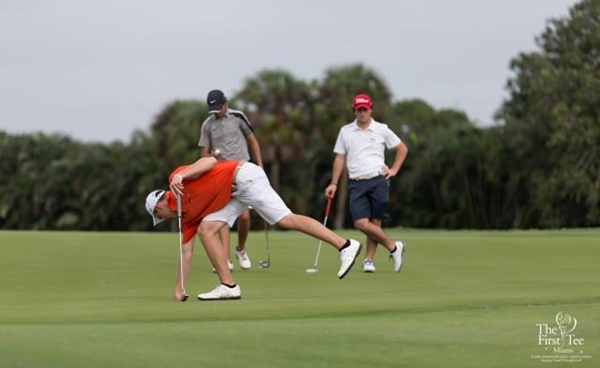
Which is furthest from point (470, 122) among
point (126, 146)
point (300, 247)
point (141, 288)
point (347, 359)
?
point (347, 359)

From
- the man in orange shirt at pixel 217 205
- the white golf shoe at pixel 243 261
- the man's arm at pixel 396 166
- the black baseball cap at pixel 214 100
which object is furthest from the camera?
the white golf shoe at pixel 243 261

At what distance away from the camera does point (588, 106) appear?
249ft

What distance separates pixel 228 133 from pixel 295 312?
682 cm

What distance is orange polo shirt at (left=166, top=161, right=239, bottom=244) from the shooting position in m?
12.9

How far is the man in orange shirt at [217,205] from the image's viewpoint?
12.9 metres

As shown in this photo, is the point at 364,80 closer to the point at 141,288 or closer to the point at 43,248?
the point at 43,248

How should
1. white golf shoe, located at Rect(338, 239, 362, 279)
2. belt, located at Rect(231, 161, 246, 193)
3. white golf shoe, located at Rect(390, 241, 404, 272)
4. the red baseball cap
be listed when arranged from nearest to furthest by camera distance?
1. belt, located at Rect(231, 161, 246, 193)
2. white golf shoe, located at Rect(338, 239, 362, 279)
3. white golf shoe, located at Rect(390, 241, 404, 272)
4. the red baseball cap

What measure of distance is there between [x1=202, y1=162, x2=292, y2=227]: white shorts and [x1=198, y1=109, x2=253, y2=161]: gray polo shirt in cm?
427

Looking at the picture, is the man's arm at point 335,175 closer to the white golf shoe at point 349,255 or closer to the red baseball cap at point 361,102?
the red baseball cap at point 361,102

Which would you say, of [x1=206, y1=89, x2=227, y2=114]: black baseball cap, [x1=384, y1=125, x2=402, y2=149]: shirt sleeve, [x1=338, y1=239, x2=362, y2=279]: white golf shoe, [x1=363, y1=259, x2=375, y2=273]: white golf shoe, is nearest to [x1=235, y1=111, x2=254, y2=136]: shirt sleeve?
[x1=206, y1=89, x2=227, y2=114]: black baseball cap

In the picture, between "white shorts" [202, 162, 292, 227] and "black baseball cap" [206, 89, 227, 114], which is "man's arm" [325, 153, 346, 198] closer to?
"black baseball cap" [206, 89, 227, 114]

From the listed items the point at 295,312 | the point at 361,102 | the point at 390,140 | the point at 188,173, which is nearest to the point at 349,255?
the point at 188,173

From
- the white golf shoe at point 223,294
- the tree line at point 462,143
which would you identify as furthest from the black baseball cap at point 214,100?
the tree line at point 462,143

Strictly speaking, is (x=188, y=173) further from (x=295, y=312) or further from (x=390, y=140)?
(x=390, y=140)
